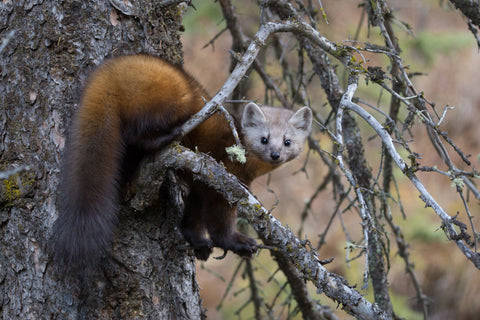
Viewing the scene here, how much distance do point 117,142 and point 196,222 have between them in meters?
1.27

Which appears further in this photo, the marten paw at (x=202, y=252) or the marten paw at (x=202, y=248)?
the marten paw at (x=202, y=252)

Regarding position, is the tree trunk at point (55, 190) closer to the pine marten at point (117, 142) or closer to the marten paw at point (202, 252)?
the pine marten at point (117, 142)

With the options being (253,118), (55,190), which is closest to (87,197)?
(55,190)

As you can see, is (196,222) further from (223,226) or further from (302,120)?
(302,120)

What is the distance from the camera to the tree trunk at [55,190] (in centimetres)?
291

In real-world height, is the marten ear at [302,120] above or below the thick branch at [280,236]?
above

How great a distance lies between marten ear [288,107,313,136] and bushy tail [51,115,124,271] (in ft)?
6.24

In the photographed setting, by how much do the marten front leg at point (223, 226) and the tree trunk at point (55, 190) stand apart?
733 millimetres

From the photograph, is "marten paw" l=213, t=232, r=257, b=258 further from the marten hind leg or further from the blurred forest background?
the blurred forest background

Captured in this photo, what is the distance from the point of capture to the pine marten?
2.70 meters

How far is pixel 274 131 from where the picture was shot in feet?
14.4

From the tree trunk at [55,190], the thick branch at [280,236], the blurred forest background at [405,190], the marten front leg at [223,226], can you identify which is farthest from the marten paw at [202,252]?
the blurred forest background at [405,190]

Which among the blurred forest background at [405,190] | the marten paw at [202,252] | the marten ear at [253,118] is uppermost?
the blurred forest background at [405,190]

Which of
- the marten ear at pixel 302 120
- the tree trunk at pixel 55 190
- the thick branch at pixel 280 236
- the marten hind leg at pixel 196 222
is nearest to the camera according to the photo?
the thick branch at pixel 280 236
